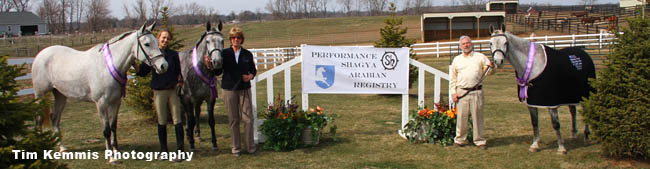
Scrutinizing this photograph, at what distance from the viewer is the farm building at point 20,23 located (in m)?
66.2

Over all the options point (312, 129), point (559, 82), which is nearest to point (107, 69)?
point (312, 129)

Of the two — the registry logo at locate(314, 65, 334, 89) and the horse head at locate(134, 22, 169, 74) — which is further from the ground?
the horse head at locate(134, 22, 169, 74)

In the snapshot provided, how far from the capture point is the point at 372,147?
639 centimetres

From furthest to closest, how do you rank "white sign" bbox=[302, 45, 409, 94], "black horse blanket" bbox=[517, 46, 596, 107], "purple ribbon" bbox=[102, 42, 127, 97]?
"white sign" bbox=[302, 45, 409, 94] → "black horse blanket" bbox=[517, 46, 596, 107] → "purple ribbon" bbox=[102, 42, 127, 97]

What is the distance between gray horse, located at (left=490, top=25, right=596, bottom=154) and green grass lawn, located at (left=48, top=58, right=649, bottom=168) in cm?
44

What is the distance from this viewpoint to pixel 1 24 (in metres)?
65.5

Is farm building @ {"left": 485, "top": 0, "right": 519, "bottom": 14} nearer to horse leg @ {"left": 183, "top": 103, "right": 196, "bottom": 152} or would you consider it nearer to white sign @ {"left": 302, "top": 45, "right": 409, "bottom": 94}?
white sign @ {"left": 302, "top": 45, "right": 409, "bottom": 94}

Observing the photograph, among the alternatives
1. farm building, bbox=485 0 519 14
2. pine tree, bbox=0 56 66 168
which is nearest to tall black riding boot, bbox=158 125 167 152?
pine tree, bbox=0 56 66 168

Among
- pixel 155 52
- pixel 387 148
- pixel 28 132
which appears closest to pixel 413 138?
pixel 387 148

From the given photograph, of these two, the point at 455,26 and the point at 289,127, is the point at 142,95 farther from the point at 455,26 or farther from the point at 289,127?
the point at 455,26

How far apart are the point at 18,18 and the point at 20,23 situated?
1228 mm

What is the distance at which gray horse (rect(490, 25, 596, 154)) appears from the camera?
18.8ft

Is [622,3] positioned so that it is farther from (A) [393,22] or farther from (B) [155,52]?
(B) [155,52]

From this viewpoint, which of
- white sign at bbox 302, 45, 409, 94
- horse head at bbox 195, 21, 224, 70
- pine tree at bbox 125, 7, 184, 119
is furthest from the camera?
pine tree at bbox 125, 7, 184, 119
